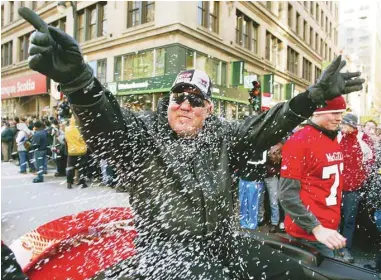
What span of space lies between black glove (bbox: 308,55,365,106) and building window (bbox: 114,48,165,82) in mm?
14711

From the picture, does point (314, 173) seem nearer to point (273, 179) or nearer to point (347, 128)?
point (347, 128)

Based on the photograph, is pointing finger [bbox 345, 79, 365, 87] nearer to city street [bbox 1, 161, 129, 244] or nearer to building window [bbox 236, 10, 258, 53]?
city street [bbox 1, 161, 129, 244]

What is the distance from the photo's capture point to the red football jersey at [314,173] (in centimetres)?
267

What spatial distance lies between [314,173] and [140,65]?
1581 cm

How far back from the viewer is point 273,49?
2580 cm

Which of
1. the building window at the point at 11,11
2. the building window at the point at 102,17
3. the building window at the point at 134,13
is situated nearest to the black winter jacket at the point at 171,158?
the building window at the point at 134,13

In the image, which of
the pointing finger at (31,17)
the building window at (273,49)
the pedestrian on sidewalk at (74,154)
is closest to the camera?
the pointing finger at (31,17)

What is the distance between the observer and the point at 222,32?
18594 millimetres

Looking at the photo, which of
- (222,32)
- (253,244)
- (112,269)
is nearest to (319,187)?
(253,244)

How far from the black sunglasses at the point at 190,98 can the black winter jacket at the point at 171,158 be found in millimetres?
99

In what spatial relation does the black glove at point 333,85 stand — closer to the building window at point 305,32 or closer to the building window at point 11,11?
the building window at point 11,11

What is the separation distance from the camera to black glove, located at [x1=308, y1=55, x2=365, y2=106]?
1805 mm

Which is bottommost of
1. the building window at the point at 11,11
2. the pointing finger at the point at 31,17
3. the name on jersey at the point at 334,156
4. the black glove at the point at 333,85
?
the name on jersey at the point at 334,156

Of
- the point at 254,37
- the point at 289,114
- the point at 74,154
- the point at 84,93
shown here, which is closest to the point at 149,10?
the point at 254,37
